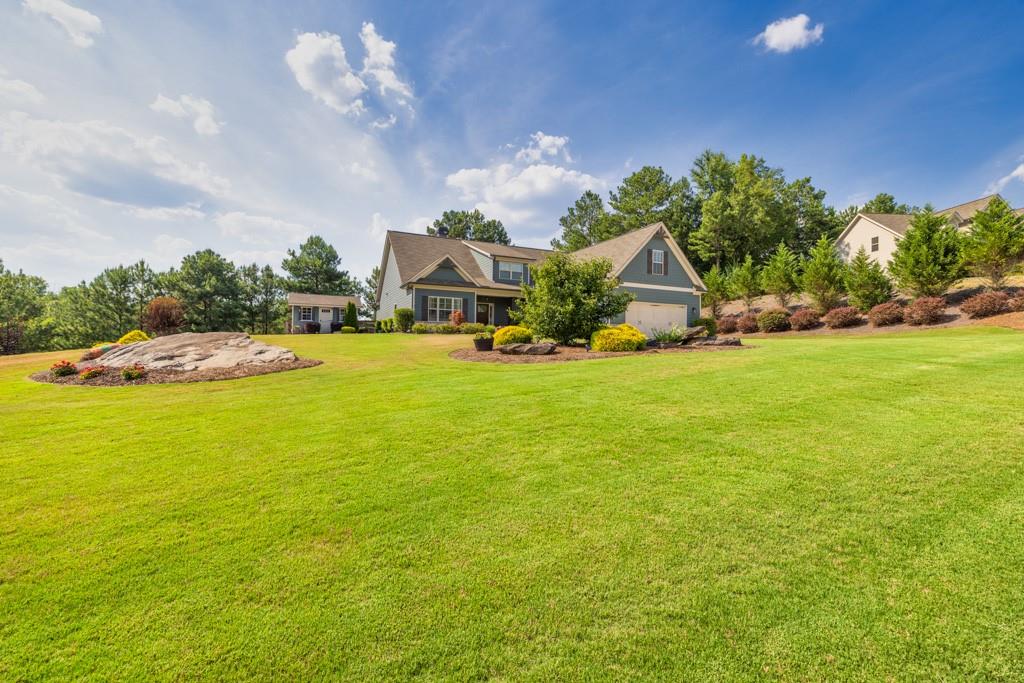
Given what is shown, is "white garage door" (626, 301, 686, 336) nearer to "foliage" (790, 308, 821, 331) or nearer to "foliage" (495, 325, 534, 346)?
"foliage" (790, 308, 821, 331)

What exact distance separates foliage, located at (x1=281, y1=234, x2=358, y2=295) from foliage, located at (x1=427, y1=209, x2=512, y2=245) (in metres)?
14.1

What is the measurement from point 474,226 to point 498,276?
31114 mm

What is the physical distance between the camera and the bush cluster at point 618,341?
42.8 ft

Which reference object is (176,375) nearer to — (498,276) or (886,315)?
(498,276)

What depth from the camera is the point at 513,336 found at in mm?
13984

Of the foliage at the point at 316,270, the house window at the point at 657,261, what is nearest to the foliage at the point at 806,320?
the house window at the point at 657,261

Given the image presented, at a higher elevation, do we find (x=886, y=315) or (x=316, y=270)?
(x=316, y=270)

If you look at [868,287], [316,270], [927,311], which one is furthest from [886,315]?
[316,270]

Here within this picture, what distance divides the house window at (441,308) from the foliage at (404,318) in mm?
1276

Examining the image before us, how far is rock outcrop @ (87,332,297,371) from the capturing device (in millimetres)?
10867

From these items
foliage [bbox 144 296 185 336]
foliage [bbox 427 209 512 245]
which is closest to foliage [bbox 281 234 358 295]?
foliage [bbox 427 209 512 245]

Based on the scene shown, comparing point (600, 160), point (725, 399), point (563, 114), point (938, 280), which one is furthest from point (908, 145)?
point (725, 399)

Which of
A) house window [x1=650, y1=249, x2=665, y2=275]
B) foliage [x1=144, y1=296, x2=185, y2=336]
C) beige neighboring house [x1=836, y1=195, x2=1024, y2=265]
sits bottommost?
foliage [x1=144, y1=296, x2=185, y2=336]

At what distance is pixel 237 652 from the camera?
1924 mm
